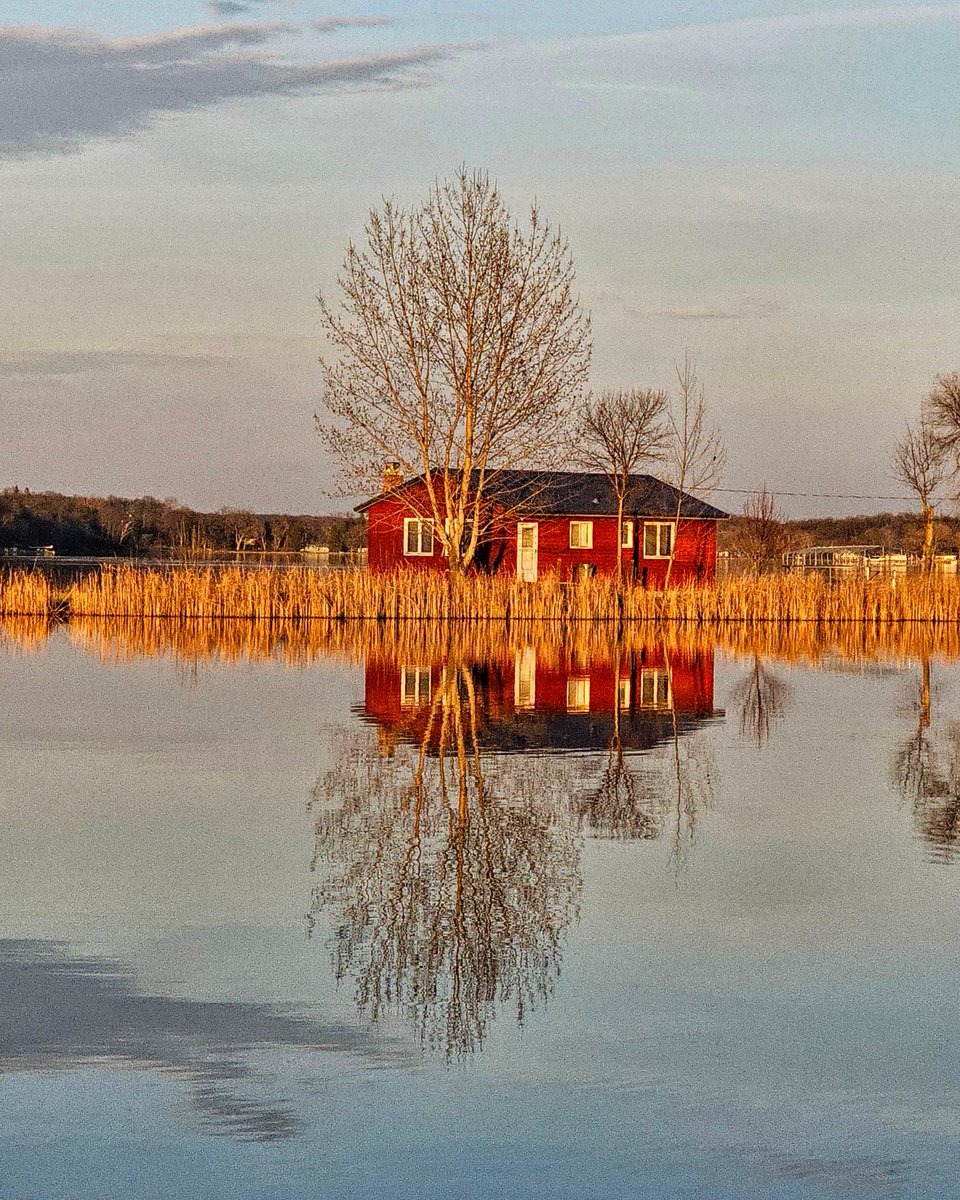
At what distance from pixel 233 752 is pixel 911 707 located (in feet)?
26.7

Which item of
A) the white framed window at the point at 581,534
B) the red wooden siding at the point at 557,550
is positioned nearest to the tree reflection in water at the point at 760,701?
the red wooden siding at the point at 557,550

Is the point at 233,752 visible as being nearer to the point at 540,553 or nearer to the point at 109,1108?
the point at 109,1108

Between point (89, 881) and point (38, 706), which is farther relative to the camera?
point (38, 706)

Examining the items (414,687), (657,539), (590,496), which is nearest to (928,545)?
(657,539)

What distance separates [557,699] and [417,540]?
3030cm

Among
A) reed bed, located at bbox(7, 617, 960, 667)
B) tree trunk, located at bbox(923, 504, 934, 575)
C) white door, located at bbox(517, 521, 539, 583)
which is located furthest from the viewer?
white door, located at bbox(517, 521, 539, 583)

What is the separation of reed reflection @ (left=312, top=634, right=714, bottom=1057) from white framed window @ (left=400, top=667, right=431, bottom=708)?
0.20ft

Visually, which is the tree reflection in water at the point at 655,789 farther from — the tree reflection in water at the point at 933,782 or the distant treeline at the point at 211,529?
the distant treeline at the point at 211,529

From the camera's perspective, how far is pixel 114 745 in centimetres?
1268

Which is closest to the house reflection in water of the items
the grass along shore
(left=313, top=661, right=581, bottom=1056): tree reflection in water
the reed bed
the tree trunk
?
the reed bed

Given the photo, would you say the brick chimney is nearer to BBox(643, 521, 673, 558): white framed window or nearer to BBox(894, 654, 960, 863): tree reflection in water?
BBox(643, 521, 673, 558): white framed window

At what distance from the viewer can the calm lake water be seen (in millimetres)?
4281

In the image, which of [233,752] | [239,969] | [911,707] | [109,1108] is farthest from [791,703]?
[109,1108]

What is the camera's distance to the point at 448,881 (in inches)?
291
